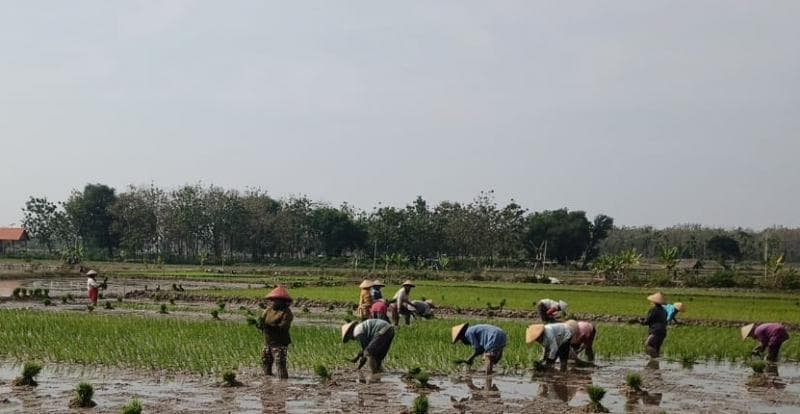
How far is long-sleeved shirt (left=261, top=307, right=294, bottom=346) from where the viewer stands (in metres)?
12.1

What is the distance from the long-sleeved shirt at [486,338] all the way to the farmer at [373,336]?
1257 mm

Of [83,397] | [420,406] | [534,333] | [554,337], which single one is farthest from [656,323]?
[83,397]

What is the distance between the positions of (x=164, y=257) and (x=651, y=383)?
7422 centimetres

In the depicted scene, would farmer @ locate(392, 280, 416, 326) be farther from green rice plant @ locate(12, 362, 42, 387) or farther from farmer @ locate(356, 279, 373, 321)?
green rice plant @ locate(12, 362, 42, 387)

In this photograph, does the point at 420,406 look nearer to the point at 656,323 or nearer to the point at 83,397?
the point at 83,397

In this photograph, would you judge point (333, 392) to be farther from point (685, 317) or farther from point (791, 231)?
point (791, 231)

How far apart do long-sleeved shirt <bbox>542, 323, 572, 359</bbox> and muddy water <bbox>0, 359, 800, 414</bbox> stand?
39 centimetres

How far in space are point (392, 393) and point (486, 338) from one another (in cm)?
208

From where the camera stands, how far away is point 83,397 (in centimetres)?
984

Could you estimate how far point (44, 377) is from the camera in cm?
1210

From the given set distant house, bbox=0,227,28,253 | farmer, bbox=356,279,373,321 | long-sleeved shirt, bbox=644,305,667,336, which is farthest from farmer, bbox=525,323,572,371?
distant house, bbox=0,227,28,253

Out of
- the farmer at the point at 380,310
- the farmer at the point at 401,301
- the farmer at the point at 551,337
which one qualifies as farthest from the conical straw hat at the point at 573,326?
the farmer at the point at 401,301

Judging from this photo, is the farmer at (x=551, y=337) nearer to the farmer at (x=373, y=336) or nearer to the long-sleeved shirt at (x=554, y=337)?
the long-sleeved shirt at (x=554, y=337)

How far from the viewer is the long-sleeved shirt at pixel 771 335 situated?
49.8 feet
